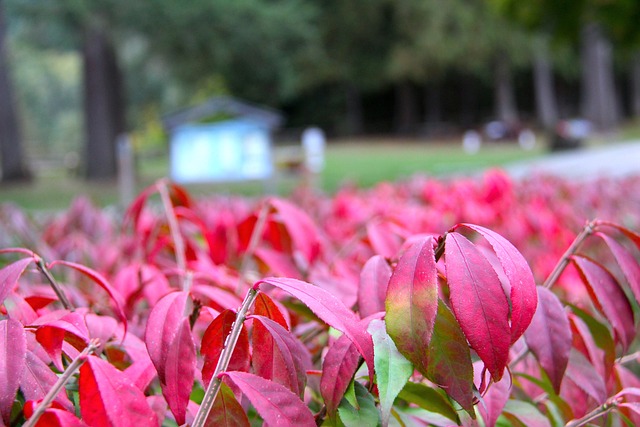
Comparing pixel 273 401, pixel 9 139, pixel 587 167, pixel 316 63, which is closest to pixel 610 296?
pixel 273 401

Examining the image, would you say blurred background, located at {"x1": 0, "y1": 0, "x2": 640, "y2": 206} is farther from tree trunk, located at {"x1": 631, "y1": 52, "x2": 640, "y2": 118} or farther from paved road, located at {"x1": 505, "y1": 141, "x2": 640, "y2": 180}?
paved road, located at {"x1": 505, "y1": 141, "x2": 640, "y2": 180}

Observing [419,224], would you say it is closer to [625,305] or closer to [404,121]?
[625,305]

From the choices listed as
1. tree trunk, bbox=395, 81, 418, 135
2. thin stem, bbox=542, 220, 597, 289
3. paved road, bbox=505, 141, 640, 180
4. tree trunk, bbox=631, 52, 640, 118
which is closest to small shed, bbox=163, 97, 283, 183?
paved road, bbox=505, 141, 640, 180

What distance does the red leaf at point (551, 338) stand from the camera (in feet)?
3.18

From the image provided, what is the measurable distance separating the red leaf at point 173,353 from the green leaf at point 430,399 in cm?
27

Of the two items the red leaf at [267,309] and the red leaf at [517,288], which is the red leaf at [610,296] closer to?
the red leaf at [517,288]

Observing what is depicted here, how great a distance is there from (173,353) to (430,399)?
0.31 m

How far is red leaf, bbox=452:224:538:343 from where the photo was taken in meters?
0.79

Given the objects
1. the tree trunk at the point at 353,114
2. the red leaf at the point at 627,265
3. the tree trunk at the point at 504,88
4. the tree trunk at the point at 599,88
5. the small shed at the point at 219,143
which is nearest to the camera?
the red leaf at the point at 627,265

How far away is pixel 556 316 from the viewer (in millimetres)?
993

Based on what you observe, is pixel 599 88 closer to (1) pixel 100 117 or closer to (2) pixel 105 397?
(1) pixel 100 117

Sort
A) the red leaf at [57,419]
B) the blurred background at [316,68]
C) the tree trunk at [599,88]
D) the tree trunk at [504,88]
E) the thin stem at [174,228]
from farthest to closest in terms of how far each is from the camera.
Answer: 1. the tree trunk at [504,88]
2. the tree trunk at [599,88]
3. the blurred background at [316,68]
4. the thin stem at [174,228]
5. the red leaf at [57,419]

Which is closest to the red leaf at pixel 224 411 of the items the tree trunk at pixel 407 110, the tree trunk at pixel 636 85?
the tree trunk at pixel 407 110

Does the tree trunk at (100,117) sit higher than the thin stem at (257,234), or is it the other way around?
the tree trunk at (100,117)
